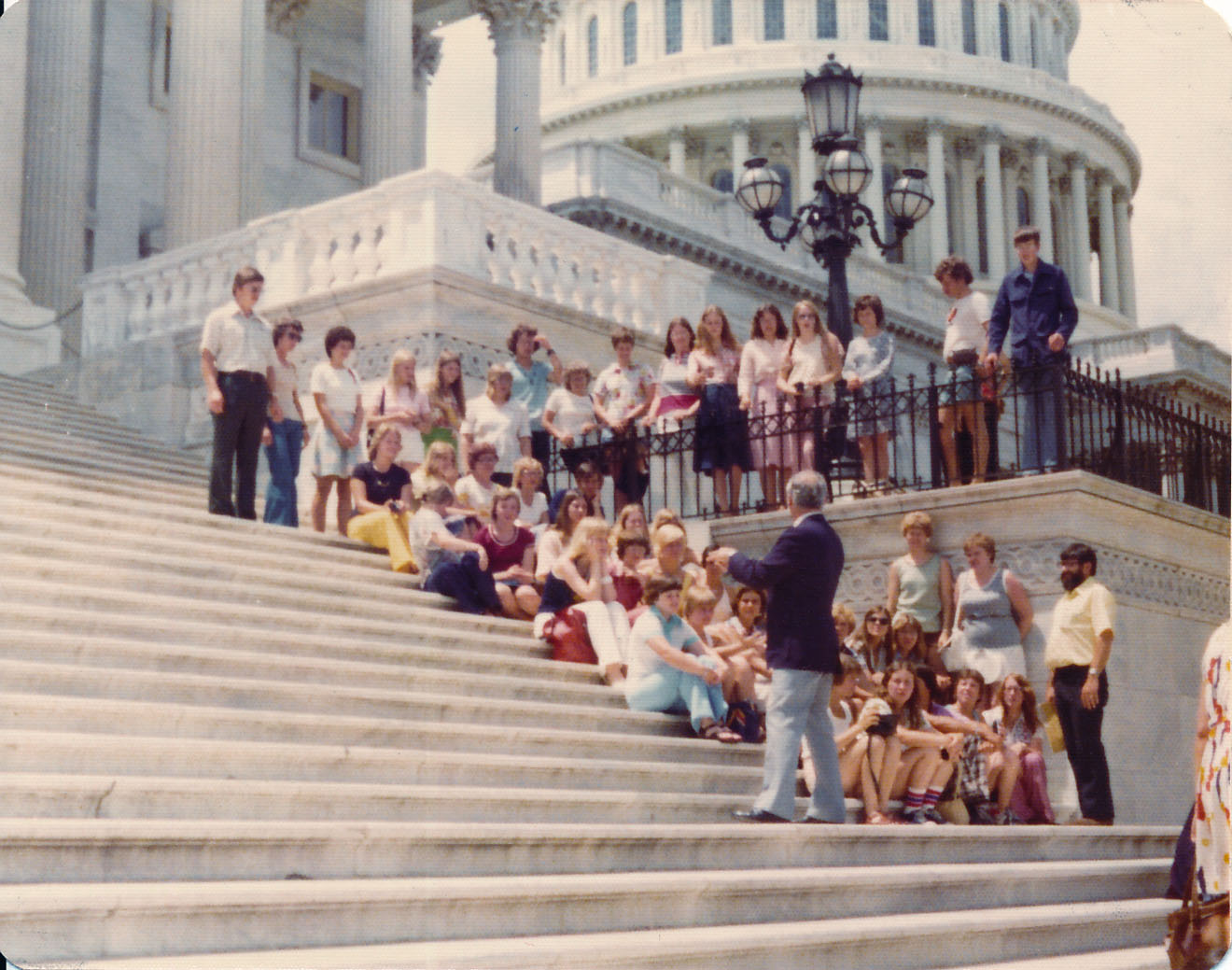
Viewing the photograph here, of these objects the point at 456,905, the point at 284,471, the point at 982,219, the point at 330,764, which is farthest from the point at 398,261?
the point at 982,219

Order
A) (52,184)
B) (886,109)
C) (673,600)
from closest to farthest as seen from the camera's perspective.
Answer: (673,600)
(52,184)
(886,109)

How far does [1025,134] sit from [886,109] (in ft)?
19.4

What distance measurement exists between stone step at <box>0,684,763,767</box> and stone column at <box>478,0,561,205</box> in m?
17.6

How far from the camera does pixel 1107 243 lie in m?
71.8

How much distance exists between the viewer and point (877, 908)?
725 cm

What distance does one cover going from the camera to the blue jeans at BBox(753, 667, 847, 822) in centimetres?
789

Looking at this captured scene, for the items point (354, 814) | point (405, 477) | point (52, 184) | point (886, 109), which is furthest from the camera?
point (886, 109)

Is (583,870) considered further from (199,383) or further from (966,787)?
(199,383)

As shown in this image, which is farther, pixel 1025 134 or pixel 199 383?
pixel 1025 134

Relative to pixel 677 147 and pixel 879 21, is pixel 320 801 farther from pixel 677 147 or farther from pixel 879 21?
pixel 879 21

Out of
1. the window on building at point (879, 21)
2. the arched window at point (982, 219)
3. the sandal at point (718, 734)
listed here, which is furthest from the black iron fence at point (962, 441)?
the window on building at point (879, 21)

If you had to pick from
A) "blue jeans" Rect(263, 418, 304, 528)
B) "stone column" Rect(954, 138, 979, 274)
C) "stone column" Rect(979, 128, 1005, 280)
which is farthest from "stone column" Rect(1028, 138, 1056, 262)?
"blue jeans" Rect(263, 418, 304, 528)

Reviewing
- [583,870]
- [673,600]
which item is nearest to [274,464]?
[673,600]

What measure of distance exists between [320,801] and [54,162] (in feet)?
53.5
